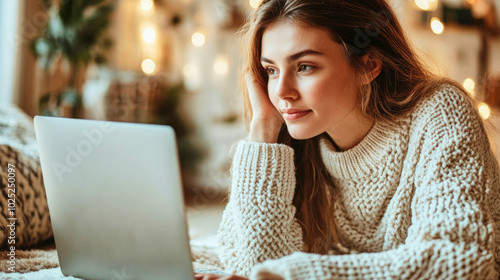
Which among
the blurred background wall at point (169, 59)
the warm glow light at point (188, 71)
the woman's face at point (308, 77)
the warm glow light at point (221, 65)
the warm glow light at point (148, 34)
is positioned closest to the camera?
the woman's face at point (308, 77)

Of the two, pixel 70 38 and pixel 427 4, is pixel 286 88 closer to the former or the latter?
pixel 70 38

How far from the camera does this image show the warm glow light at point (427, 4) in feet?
9.82

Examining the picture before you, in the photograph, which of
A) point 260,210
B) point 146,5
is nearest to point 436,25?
point 146,5

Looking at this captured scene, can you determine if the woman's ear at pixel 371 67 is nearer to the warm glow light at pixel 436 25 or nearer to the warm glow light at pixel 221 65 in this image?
the warm glow light at pixel 436 25

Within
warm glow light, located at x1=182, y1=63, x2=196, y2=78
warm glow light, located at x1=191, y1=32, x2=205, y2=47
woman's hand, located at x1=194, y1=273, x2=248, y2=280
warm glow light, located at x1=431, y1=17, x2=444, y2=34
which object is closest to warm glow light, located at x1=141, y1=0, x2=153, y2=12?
warm glow light, located at x1=191, y1=32, x2=205, y2=47

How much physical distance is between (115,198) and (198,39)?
3345 millimetres

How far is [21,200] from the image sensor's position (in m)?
1.03

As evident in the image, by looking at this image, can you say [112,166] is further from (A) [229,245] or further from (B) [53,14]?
(B) [53,14]

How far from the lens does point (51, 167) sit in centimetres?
80

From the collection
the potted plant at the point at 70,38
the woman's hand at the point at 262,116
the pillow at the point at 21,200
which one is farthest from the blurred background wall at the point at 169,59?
the pillow at the point at 21,200

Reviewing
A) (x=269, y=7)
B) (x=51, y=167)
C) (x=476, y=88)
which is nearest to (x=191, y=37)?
(x=476, y=88)

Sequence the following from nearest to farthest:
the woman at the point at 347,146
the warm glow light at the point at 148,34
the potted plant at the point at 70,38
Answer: the woman at the point at 347,146
the potted plant at the point at 70,38
the warm glow light at the point at 148,34

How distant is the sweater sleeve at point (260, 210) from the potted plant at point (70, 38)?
1812 millimetres

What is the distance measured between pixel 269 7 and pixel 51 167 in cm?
58
